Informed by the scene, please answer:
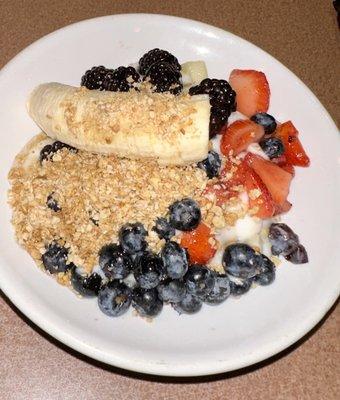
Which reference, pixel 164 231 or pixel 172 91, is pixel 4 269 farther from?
pixel 172 91

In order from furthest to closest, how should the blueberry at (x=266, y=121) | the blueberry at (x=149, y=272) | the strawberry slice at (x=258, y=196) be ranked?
the blueberry at (x=266, y=121)
the strawberry slice at (x=258, y=196)
the blueberry at (x=149, y=272)

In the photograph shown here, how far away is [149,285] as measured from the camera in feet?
3.60

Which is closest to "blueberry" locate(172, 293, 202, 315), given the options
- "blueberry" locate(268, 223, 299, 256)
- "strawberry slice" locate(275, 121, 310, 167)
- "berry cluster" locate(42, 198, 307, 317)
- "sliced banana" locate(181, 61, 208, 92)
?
"berry cluster" locate(42, 198, 307, 317)

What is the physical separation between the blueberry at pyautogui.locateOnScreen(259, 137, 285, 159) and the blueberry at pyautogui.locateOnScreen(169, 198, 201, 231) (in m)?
0.26

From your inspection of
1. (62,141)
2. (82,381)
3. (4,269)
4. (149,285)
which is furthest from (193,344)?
(62,141)

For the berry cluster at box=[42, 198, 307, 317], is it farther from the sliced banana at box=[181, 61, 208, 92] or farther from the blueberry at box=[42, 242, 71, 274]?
the sliced banana at box=[181, 61, 208, 92]

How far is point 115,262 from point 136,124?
29 centimetres

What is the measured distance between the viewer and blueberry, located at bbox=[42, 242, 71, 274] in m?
1.12

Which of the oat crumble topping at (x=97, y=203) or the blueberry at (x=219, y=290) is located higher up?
the oat crumble topping at (x=97, y=203)

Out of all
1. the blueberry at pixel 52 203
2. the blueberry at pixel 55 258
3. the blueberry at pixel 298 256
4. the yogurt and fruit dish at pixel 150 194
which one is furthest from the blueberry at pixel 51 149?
the blueberry at pixel 298 256

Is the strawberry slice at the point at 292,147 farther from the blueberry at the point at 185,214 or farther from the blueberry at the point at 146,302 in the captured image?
the blueberry at the point at 146,302

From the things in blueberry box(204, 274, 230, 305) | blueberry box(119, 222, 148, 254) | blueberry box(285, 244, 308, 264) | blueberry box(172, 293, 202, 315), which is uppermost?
blueberry box(119, 222, 148, 254)

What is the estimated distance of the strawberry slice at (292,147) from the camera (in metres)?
1.33

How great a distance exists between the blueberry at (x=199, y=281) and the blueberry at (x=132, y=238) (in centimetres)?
11
